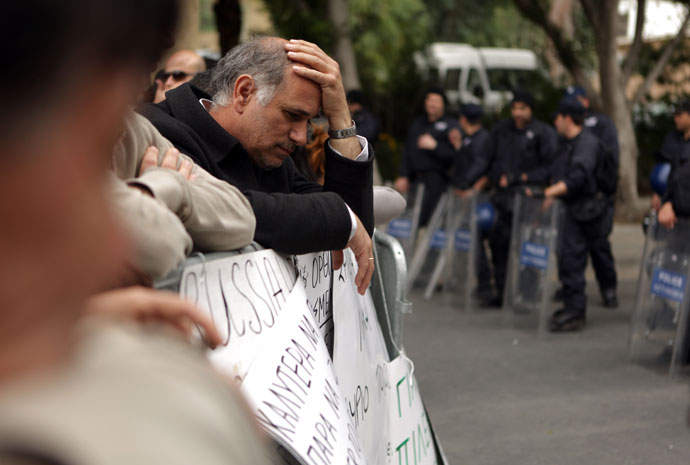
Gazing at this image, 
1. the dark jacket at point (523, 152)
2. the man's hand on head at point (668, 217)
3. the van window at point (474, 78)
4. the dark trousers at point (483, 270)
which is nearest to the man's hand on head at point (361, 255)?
the man's hand on head at point (668, 217)

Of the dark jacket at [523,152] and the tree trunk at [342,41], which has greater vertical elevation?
the tree trunk at [342,41]

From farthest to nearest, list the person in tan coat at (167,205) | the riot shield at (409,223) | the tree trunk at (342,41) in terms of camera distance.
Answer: the tree trunk at (342,41) → the riot shield at (409,223) → the person in tan coat at (167,205)

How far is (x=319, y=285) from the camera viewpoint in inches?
95.0

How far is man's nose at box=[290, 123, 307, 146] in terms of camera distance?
9.57ft

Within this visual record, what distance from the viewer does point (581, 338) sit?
743 centimetres

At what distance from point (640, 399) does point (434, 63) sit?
51.6 feet

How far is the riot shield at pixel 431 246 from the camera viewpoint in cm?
959

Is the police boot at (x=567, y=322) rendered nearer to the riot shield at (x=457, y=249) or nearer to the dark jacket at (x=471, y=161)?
the riot shield at (x=457, y=249)

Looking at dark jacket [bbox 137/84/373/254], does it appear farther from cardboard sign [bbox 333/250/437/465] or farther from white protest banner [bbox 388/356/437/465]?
white protest banner [bbox 388/356/437/465]

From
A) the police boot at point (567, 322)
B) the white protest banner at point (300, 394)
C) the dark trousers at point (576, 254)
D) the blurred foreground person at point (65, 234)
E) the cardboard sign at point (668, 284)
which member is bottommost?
the police boot at point (567, 322)

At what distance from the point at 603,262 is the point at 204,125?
6619 mm

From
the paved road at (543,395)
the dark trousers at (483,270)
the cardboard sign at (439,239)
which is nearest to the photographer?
the paved road at (543,395)

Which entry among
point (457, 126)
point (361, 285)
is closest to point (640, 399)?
point (361, 285)

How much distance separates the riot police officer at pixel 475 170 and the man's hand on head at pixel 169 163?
725 cm
